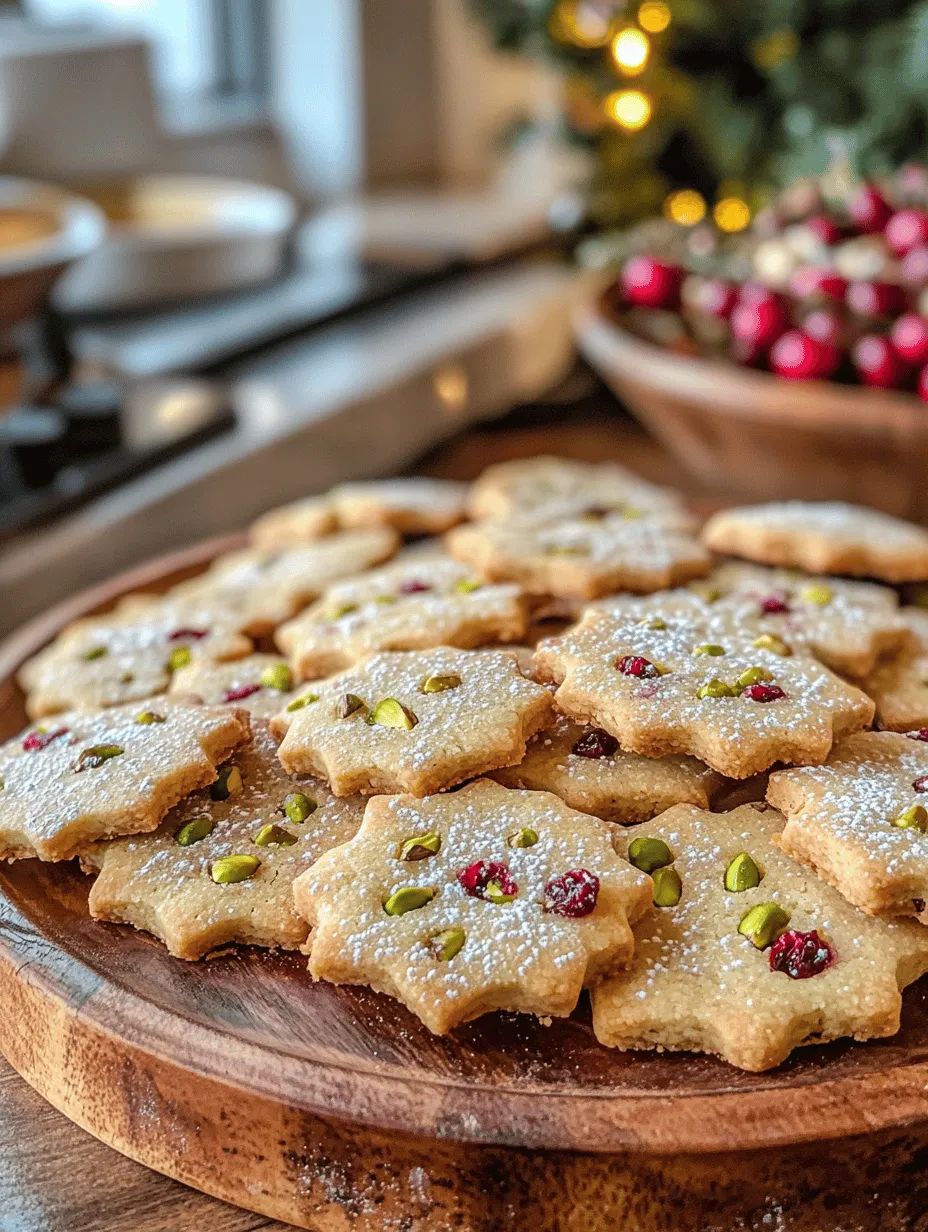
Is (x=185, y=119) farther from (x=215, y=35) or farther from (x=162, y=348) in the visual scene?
(x=162, y=348)

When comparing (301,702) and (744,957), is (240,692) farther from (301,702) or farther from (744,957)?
(744,957)

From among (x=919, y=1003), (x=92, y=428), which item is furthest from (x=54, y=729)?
(x=92, y=428)

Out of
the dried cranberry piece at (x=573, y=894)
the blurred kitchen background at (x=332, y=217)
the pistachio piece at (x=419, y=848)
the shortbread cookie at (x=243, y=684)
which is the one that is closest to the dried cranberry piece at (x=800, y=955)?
the dried cranberry piece at (x=573, y=894)

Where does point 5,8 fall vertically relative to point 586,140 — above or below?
above

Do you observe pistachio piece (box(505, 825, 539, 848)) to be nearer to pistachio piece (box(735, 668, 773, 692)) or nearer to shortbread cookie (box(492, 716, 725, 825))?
shortbread cookie (box(492, 716, 725, 825))

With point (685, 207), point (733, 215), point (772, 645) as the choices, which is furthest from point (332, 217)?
point (772, 645)

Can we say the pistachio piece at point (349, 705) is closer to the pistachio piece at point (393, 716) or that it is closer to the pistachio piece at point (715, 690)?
the pistachio piece at point (393, 716)

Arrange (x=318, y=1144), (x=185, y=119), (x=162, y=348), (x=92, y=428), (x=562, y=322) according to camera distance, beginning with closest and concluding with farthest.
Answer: (x=318, y=1144)
(x=92, y=428)
(x=162, y=348)
(x=562, y=322)
(x=185, y=119)
